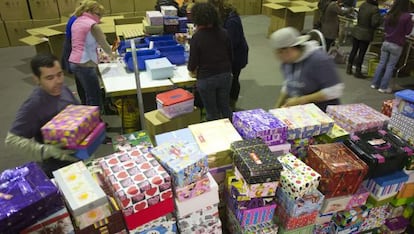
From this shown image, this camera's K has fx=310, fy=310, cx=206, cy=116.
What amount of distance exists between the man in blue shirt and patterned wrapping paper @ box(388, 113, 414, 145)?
2141mm

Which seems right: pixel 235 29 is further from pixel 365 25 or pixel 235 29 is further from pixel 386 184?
pixel 365 25

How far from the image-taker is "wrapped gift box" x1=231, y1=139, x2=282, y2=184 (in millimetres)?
1535

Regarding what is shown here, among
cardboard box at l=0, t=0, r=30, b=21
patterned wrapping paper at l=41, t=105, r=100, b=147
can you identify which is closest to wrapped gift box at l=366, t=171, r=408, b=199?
patterned wrapping paper at l=41, t=105, r=100, b=147

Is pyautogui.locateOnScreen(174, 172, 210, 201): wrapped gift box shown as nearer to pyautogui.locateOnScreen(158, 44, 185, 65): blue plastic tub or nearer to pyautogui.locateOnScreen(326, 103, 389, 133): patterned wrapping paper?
pyautogui.locateOnScreen(326, 103, 389, 133): patterned wrapping paper

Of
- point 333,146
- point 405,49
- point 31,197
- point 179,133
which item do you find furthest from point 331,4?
point 31,197

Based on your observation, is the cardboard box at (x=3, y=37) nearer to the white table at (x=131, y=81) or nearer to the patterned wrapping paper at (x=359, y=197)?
the white table at (x=131, y=81)

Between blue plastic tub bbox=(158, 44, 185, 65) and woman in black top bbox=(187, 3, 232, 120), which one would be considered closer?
woman in black top bbox=(187, 3, 232, 120)

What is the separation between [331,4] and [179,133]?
4.50m

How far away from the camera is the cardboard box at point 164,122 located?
302 centimetres

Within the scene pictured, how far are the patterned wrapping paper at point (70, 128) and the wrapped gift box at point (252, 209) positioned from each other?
2.75 ft

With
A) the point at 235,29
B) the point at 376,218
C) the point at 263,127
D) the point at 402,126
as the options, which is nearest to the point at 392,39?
the point at 235,29

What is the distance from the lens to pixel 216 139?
1854mm

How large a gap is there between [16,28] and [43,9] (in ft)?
2.32

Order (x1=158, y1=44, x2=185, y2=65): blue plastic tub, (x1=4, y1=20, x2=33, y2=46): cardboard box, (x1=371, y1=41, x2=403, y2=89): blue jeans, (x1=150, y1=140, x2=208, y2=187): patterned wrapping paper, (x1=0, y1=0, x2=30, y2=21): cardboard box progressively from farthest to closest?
(x1=4, y1=20, x2=33, y2=46): cardboard box, (x1=0, y1=0, x2=30, y2=21): cardboard box, (x1=371, y1=41, x2=403, y2=89): blue jeans, (x1=158, y1=44, x2=185, y2=65): blue plastic tub, (x1=150, y1=140, x2=208, y2=187): patterned wrapping paper
